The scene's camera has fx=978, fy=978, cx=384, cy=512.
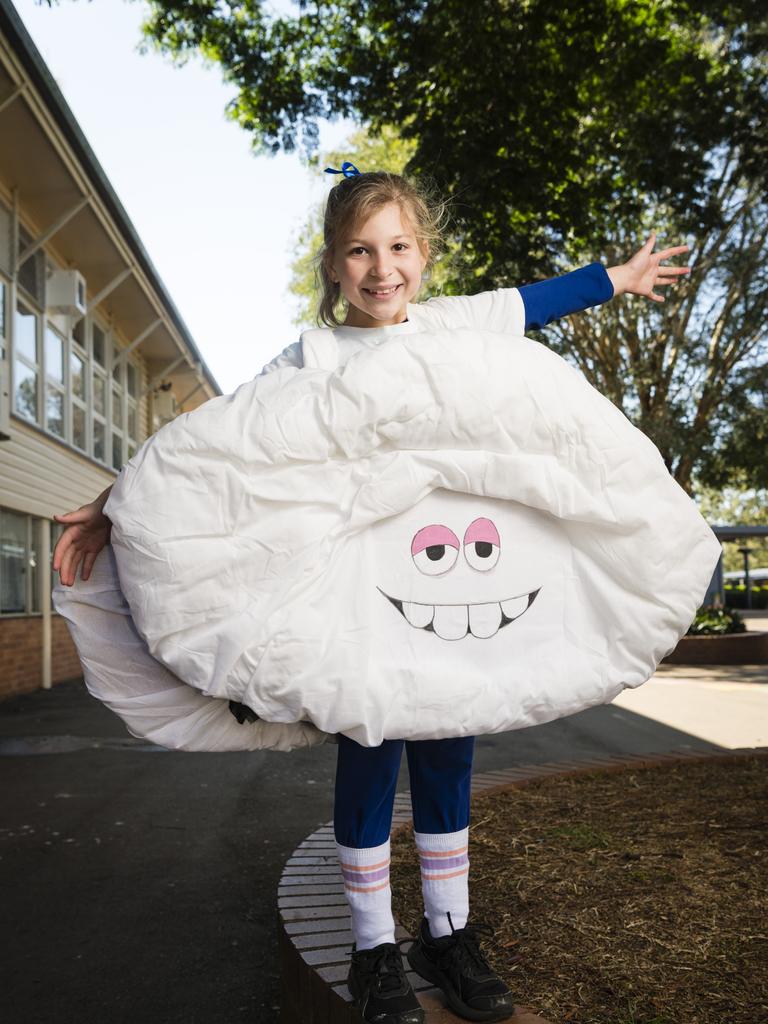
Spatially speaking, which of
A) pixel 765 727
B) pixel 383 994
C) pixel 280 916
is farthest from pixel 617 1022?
pixel 765 727

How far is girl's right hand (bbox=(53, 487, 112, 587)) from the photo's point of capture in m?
2.15

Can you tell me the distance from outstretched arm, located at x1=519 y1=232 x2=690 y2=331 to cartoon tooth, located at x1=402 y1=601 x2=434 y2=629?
840 mm

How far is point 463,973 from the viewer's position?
2.16 meters

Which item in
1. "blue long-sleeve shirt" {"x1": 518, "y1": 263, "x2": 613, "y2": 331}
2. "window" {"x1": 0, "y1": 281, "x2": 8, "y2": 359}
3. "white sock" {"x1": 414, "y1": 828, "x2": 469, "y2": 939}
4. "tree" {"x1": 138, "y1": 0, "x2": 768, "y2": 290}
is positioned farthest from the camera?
"window" {"x1": 0, "y1": 281, "x2": 8, "y2": 359}

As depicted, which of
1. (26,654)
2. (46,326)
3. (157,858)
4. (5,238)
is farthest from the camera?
(46,326)

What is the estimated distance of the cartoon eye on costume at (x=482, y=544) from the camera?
213 centimetres

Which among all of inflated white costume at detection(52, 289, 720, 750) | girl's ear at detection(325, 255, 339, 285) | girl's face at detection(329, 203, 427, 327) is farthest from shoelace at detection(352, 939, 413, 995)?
girl's ear at detection(325, 255, 339, 285)

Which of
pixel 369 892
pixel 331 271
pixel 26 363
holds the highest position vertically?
pixel 26 363

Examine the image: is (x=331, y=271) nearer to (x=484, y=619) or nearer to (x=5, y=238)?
(x=484, y=619)

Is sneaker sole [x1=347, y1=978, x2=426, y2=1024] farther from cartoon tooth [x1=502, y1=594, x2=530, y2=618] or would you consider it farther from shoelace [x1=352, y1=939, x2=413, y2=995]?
cartoon tooth [x1=502, y1=594, x2=530, y2=618]

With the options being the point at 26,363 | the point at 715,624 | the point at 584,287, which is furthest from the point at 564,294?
the point at 715,624

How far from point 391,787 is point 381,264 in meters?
1.25

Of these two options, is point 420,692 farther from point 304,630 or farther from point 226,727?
point 226,727

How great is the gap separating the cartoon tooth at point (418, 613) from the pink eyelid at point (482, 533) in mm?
171
